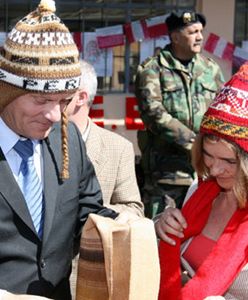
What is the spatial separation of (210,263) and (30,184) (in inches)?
26.2

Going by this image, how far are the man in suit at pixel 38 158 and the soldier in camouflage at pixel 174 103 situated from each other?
3019mm

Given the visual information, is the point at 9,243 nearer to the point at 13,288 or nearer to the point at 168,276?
the point at 13,288

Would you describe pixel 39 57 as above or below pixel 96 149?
above

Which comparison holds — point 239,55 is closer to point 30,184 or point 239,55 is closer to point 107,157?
point 107,157

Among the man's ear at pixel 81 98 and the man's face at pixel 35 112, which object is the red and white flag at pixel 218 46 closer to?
the man's ear at pixel 81 98

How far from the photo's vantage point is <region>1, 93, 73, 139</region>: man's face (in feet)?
8.29

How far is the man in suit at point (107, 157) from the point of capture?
3.61 metres

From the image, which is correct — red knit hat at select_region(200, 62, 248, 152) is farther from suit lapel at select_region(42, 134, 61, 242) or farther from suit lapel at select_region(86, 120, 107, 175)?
suit lapel at select_region(86, 120, 107, 175)

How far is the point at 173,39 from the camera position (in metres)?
6.04

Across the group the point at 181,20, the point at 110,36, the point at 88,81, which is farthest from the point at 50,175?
the point at 110,36

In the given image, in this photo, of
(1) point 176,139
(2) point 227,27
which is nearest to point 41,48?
(1) point 176,139

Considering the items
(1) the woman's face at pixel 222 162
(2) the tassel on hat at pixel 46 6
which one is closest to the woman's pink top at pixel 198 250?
(1) the woman's face at pixel 222 162

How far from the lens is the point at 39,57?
248cm

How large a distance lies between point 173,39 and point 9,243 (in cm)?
374
